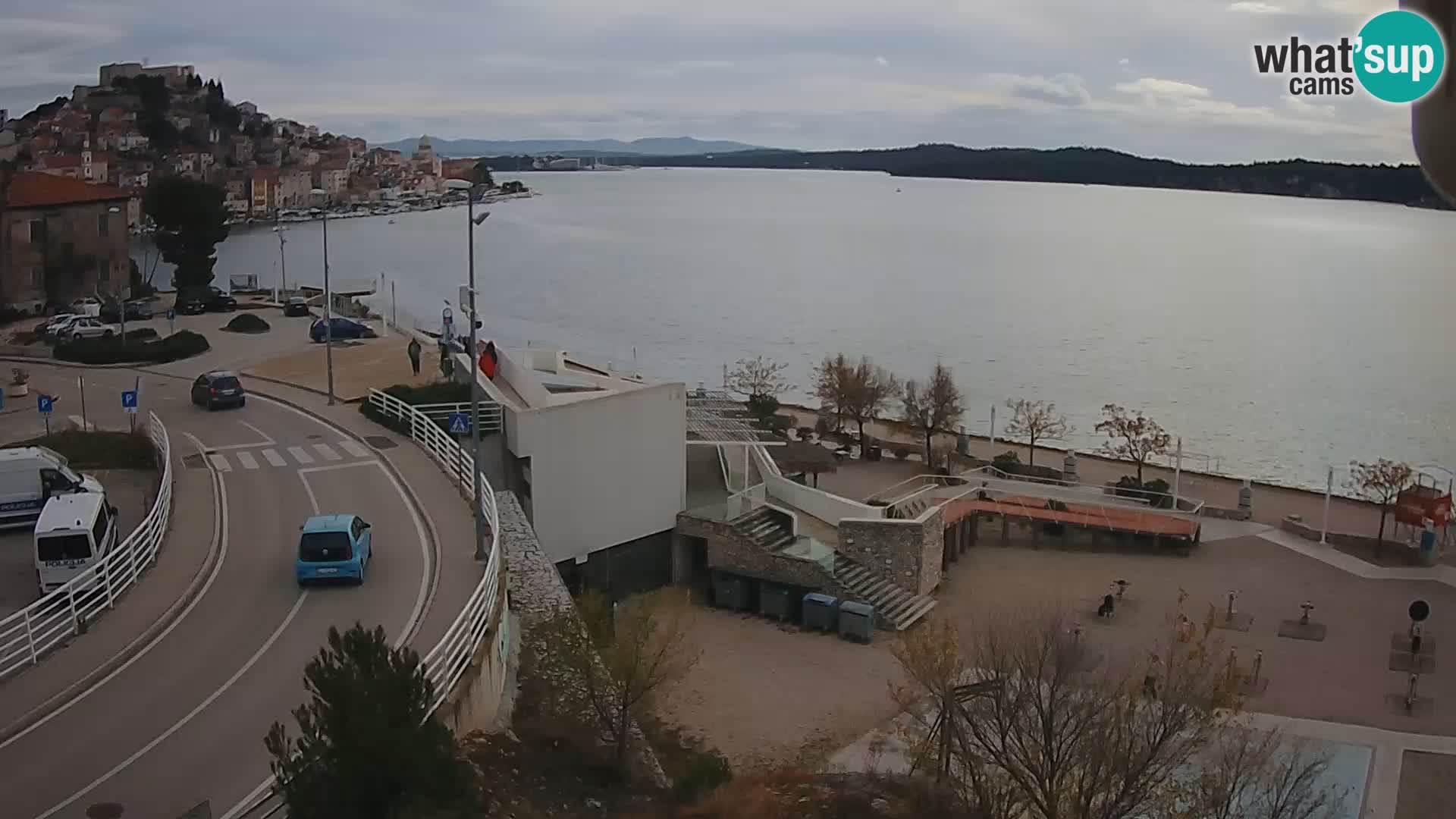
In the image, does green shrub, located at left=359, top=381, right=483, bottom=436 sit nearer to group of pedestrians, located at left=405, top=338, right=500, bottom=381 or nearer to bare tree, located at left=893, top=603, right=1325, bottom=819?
group of pedestrians, located at left=405, top=338, right=500, bottom=381

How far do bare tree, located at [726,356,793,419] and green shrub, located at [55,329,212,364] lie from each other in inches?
704

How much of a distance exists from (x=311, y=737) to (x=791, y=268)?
115705mm

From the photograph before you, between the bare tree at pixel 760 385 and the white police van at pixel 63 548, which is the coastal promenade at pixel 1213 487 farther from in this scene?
Answer: the white police van at pixel 63 548

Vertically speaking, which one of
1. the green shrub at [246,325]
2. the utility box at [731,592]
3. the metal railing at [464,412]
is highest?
the metal railing at [464,412]

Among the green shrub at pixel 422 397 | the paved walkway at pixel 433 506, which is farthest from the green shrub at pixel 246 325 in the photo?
the green shrub at pixel 422 397

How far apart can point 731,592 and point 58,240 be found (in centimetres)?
3963

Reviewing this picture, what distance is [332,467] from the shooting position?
74.5 feet

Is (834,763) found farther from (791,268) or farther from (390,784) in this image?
(791,268)

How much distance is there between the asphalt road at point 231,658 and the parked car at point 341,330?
16607 millimetres

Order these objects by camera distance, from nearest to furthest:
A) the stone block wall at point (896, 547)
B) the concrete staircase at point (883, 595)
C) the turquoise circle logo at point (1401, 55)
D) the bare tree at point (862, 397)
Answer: the turquoise circle logo at point (1401, 55), the concrete staircase at point (883, 595), the stone block wall at point (896, 547), the bare tree at point (862, 397)

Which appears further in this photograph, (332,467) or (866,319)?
(866,319)

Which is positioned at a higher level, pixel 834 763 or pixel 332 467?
pixel 332 467

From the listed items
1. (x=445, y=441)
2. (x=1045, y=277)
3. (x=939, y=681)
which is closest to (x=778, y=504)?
(x=445, y=441)

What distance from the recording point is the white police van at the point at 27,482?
2028 cm
